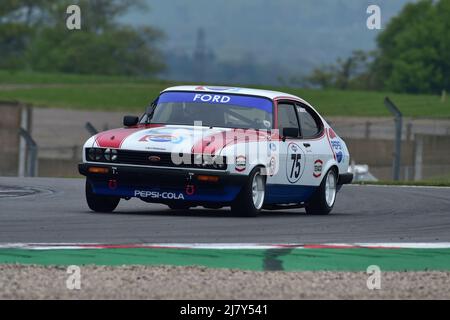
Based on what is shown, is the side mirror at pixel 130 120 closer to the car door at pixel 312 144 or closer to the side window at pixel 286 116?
the side window at pixel 286 116

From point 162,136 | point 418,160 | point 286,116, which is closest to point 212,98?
point 286,116

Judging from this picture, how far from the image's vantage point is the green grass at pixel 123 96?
6159cm

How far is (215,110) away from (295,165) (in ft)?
3.57

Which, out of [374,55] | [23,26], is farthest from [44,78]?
[374,55]

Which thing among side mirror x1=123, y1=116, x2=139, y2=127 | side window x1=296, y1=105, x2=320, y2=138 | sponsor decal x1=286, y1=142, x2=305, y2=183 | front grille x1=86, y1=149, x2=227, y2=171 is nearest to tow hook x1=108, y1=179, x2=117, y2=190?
front grille x1=86, y1=149, x2=227, y2=171

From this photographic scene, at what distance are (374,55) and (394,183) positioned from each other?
86878 mm

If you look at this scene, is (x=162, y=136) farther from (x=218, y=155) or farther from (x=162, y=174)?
(x=218, y=155)

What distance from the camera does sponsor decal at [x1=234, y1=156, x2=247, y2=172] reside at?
13938mm

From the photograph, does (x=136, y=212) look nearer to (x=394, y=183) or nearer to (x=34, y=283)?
(x=34, y=283)

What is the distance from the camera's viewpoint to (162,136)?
14.2 metres

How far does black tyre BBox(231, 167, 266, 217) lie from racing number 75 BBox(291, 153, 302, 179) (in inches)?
26.5

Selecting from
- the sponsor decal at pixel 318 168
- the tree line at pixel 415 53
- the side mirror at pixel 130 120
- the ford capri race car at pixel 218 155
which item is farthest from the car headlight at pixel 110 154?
the tree line at pixel 415 53

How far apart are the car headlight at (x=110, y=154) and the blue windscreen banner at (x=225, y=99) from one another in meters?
1.42

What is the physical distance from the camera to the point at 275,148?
48.3ft
